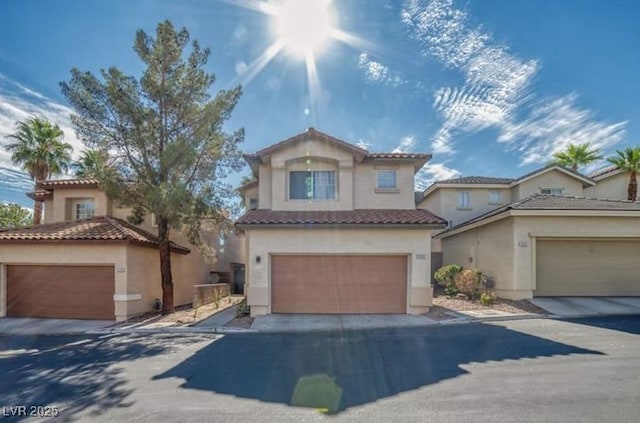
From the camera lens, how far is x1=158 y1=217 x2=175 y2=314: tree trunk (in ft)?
44.4

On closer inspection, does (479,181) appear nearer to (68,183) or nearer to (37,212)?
(68,183)

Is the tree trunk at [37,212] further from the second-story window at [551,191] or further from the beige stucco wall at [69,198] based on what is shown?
the second-story window at [551,191]

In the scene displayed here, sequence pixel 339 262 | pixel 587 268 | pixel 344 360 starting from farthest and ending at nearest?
1. pixel 587 268
2. pixel 339 262
3. pixel 344 360

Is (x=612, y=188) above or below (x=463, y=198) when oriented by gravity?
above

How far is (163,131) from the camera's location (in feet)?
43.7

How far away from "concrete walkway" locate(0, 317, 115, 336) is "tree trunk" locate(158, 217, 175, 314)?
199 cm

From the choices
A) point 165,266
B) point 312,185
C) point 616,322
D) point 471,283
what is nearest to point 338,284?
point 312,185

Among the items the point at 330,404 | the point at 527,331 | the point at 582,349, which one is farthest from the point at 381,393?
the point at 527,331

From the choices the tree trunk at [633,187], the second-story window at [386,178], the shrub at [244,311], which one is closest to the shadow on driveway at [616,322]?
the second-story window at [386,178]

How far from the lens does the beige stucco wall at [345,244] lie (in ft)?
40.7

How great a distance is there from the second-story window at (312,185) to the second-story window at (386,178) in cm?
Answer: 218

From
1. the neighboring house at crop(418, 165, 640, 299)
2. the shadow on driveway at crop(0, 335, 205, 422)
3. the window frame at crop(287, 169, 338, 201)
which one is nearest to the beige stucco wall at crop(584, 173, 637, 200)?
the neighboring house at crop(418, 165, 640, 299)

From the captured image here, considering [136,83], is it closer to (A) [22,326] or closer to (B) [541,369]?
(A) [22,326]

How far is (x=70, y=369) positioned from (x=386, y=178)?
12.7m
